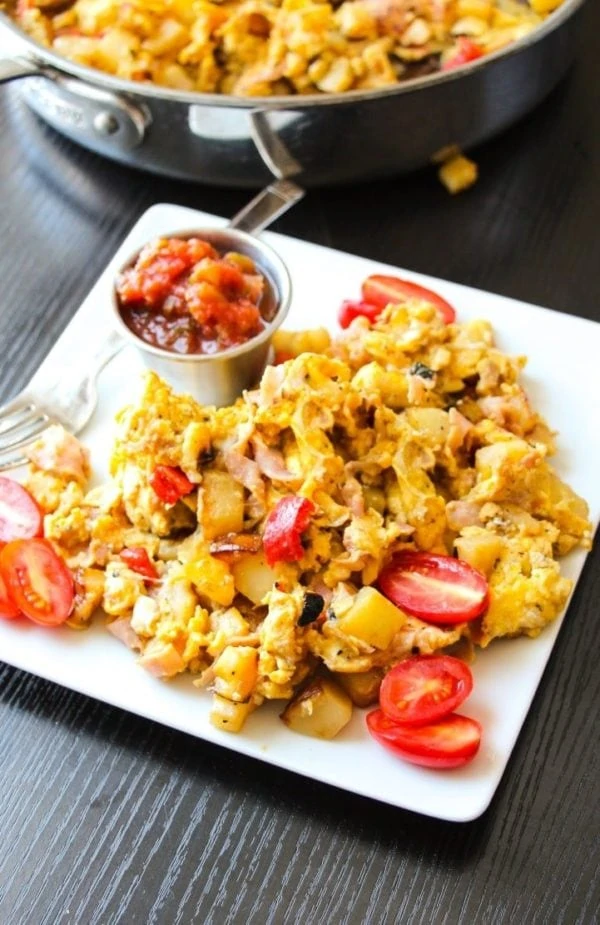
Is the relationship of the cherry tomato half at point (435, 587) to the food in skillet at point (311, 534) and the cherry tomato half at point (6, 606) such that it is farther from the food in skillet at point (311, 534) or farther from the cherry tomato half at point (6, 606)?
the cherry tomato half at point (6, 606)

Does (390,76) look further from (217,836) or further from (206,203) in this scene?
(217,836)

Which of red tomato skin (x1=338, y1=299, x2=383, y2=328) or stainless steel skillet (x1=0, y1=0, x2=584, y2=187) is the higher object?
stainless steel skillet (x1=0, y1=0, x2=584, y2=187)

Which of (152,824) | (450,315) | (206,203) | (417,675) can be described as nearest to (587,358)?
(450,315)

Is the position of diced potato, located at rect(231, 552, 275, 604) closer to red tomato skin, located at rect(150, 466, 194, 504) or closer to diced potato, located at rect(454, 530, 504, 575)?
red tomato skin, located at rect(150, 466, 194, 504)

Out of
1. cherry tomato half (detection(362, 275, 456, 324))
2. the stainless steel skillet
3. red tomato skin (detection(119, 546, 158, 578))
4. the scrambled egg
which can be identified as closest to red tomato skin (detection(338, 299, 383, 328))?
cherry tomato half (detection(362, 275, 456, 324))

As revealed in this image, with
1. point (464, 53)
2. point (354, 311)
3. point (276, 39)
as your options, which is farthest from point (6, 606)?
point (464, 53)

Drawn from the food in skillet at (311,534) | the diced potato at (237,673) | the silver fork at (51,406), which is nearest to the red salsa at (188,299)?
the silver fork at (51,406)
